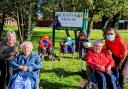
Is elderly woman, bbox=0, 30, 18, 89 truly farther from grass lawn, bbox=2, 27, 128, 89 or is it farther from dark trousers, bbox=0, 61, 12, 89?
grass lawn, bbox=2, 27, 128, 89

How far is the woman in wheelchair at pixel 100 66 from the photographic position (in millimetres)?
8469

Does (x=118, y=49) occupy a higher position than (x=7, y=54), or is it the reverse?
(x=118, y=49)

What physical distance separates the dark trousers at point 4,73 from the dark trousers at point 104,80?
6.52 ft

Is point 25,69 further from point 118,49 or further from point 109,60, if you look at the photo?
point 118,49

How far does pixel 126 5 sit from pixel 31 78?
43.1ft

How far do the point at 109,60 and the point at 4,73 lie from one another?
7.74ft

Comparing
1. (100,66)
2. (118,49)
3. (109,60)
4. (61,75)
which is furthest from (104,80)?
(61,75)

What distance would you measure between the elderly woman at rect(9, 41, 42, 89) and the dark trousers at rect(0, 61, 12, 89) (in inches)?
30.6

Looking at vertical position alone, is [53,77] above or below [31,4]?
below

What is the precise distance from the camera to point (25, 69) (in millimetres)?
8227

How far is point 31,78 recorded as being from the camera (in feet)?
27.1

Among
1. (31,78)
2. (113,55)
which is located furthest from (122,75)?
(31,78)

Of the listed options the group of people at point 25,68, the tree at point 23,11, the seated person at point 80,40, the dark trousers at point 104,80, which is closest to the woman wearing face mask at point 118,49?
the dark trousers at point 104,80

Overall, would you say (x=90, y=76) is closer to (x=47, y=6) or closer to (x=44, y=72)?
(x=44, y=72)
